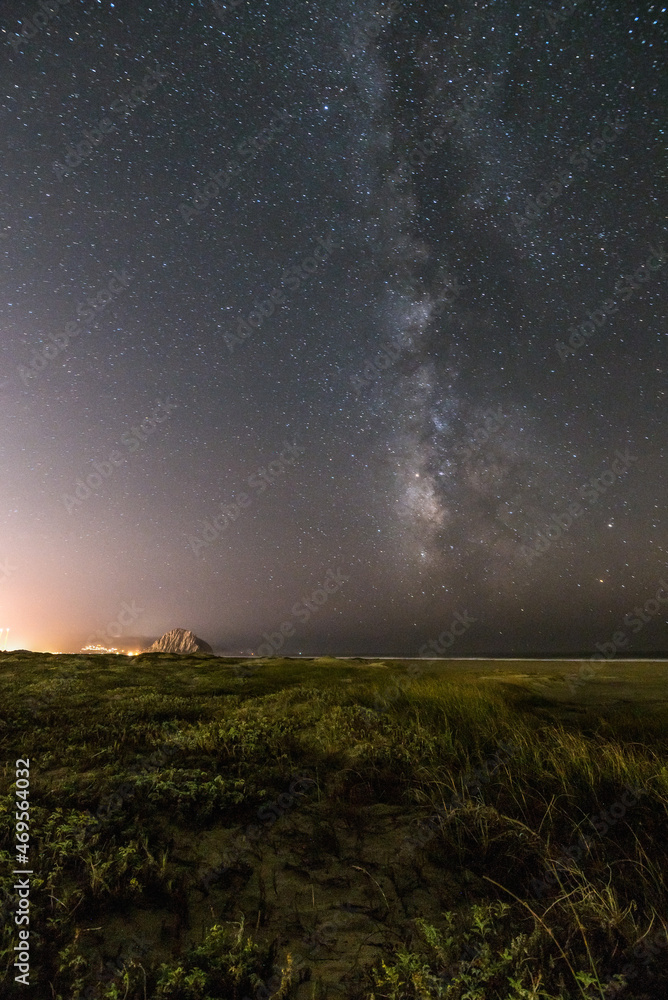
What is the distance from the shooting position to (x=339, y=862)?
4344 millimetres

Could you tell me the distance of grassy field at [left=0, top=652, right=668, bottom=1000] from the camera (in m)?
2.96

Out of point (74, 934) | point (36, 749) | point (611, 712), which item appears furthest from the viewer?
point (611, 712)

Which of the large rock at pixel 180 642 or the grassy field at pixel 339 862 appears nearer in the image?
the grassy field at pixel 339 862

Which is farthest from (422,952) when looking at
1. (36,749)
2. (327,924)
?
(36,749)

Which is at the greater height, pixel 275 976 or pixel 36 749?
pixel 36 749

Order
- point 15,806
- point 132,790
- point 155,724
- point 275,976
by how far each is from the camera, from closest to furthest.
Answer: point 275,976 < point 15,806 < point 132,790 < point 155,724

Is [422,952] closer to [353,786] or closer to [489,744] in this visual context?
[353,786]

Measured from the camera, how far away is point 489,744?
720cm

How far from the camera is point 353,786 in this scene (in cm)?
580

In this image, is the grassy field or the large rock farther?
the large rock

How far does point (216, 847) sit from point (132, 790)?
1.58 m

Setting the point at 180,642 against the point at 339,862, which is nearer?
the point at 339,862

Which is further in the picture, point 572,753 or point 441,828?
point 572,753

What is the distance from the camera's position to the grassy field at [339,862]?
296cm
